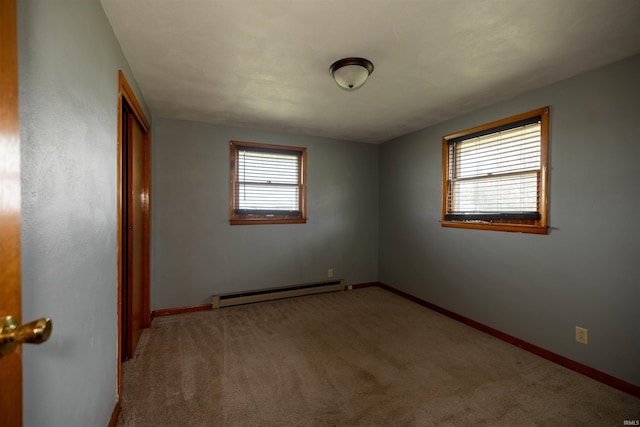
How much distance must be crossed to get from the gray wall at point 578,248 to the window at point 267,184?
7.15ft

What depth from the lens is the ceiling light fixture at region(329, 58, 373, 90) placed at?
2.15m

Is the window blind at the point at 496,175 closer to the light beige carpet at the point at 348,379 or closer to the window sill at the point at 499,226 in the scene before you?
the window sill at the point at 499,226

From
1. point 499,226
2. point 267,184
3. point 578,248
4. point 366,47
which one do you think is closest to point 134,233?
point 267,184

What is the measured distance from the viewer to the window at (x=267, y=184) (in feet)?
13.0

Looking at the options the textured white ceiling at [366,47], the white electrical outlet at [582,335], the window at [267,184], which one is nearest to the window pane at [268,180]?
the window at [267,184]

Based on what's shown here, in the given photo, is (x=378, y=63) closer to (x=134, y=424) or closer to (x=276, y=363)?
(x=276, y=363)

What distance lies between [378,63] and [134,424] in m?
2.96

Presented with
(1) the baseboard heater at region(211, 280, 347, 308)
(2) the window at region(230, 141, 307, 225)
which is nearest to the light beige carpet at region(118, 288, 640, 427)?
(1) the baseboard heater at region(211, 280, 347, 308)

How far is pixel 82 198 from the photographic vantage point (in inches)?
53.1

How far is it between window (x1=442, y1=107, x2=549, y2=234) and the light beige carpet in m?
1.23

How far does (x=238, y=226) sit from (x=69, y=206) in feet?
9.10

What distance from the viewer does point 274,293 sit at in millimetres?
4098

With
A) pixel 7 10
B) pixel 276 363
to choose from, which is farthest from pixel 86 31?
pixel 276 363

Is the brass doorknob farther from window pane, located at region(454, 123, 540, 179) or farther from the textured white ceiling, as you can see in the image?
window pane, located at region(454, 123, 540, 179)
